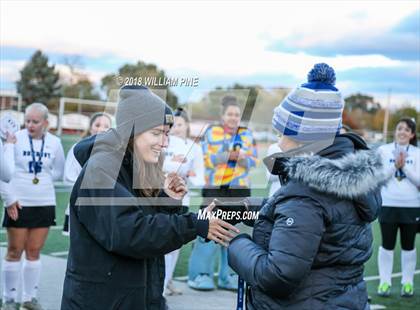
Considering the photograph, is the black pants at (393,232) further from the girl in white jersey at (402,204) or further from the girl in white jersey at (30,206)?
the girl in white jersey at (30,206)

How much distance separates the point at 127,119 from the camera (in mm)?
2797

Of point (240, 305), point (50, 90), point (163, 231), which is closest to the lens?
point (163, 231)

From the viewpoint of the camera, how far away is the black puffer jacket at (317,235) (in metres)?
2.34

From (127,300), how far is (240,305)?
0.63 metres

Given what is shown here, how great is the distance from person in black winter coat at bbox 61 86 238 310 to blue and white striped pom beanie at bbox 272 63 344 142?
578mm

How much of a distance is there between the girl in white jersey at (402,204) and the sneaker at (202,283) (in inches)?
80.3

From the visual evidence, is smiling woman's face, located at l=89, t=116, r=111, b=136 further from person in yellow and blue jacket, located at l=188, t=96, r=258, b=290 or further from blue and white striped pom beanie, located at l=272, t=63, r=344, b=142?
blue and white striped pom beanie, located at l=272, t=63, r=344, b=142

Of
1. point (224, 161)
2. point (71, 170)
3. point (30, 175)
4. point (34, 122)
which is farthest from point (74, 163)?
point (224, 161)

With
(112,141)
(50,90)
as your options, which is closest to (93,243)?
(112,141)

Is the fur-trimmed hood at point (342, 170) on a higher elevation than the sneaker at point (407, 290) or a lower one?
higher

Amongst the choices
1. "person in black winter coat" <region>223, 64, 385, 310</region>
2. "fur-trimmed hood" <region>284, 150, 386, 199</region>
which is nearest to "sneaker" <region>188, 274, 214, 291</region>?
"person in black winter coat" <region>223, 64, 385, 310</region>

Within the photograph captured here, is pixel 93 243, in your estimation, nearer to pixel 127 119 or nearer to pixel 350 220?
pixel 127 119

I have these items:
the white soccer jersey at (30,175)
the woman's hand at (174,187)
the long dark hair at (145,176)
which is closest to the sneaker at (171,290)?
the white soccer jersey at (30,175)

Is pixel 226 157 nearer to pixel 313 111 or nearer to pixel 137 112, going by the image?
pixel 137 112
